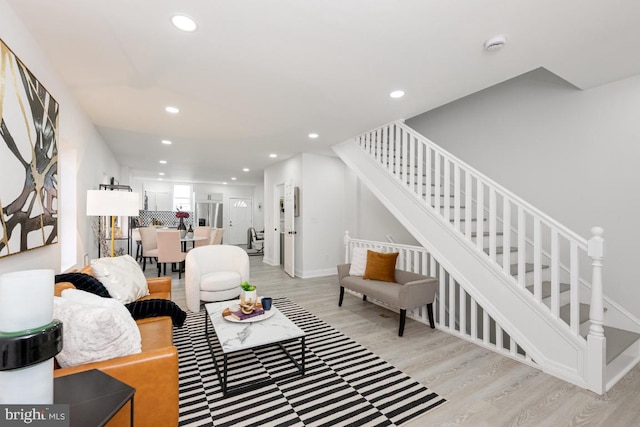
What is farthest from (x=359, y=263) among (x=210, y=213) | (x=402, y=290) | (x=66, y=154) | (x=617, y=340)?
(x=210, y=213)

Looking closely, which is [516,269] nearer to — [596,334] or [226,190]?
[596,334]

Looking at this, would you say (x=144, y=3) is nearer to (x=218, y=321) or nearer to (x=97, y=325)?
(x=97, y=325)

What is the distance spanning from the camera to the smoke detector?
212cm

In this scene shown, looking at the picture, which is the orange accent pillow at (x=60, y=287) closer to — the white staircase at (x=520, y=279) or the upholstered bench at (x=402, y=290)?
the upholstered bench at (x=402, y=290)

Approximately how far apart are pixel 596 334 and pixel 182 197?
1119 centimetres

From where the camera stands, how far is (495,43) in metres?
2.17

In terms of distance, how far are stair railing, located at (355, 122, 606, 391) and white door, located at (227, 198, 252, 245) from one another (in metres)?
7.98

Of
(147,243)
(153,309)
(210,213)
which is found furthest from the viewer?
(210,213)

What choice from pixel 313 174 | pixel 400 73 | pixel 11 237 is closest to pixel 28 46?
pixel 11 237

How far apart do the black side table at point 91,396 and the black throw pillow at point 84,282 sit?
124 centimetres

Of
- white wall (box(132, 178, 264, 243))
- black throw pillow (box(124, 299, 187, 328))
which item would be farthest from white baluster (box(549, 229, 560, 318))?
white wall (box(132, 178, 264, 243))

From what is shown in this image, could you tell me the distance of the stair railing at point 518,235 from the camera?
2229mm

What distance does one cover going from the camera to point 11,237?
172 centimetres

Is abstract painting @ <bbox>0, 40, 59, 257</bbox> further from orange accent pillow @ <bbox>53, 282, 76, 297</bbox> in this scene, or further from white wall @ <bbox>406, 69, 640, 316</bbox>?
white wall @ <bbox>406, 69, 640, 316</bbox>
